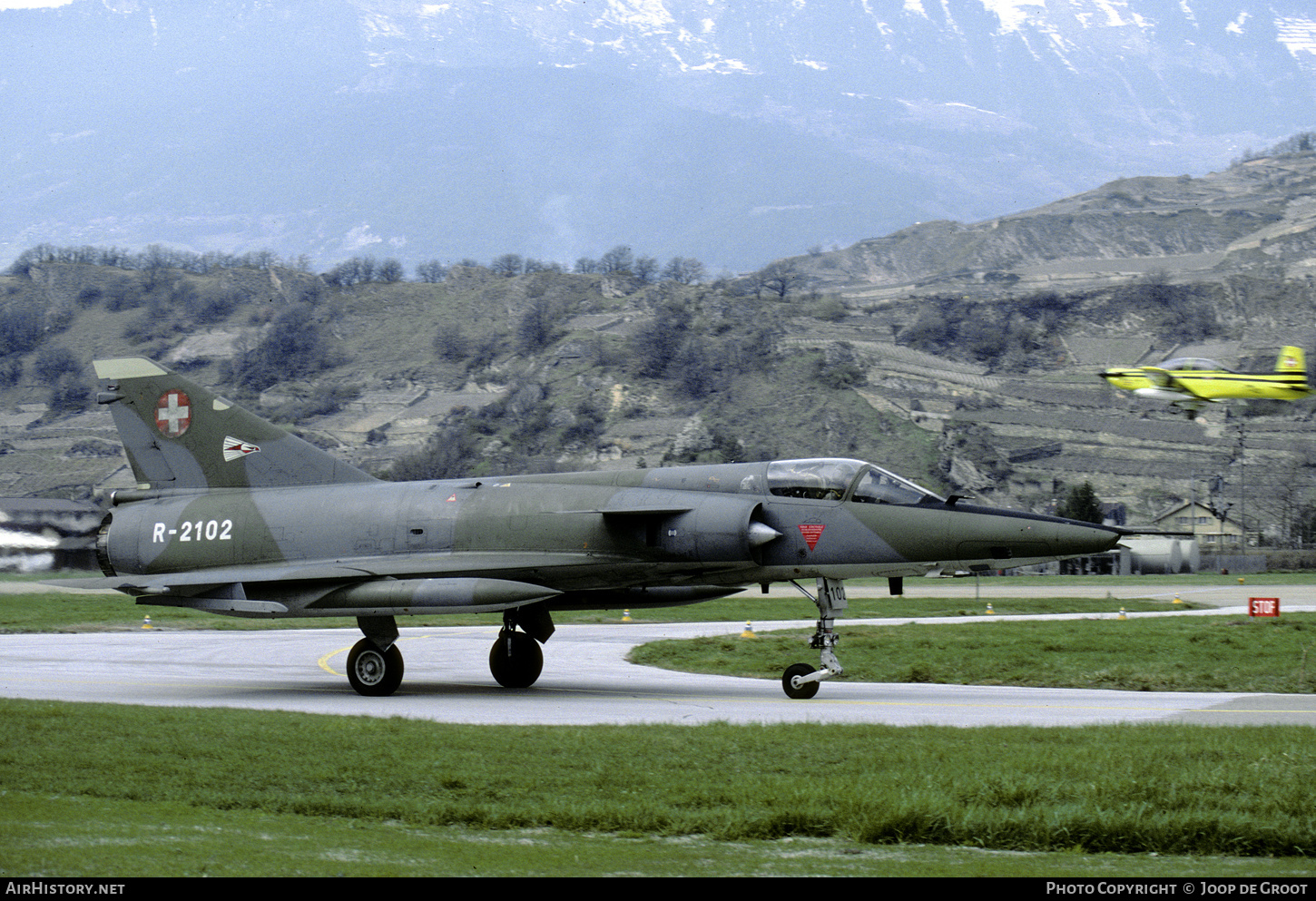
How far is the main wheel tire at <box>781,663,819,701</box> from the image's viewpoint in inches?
662

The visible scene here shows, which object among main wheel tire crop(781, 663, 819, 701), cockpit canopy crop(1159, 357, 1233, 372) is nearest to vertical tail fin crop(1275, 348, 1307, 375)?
cockpit canopy crop(1159, 357, 1233, 372)

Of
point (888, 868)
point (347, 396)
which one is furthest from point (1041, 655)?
point (347, 396)

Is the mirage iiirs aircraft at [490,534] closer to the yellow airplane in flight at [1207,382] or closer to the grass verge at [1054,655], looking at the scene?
the grass verge at [1054,655]

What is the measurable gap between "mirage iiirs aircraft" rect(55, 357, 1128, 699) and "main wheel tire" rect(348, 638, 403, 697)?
0.03m

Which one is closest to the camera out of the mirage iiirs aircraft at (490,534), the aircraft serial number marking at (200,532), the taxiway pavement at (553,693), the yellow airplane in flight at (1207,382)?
the taxiway pavement at (553,693)

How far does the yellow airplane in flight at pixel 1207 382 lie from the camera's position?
226ft

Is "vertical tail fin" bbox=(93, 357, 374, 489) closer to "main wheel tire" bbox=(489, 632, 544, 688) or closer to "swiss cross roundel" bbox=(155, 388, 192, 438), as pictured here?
"swiss cross roundel" bbox=(155, 388, 192, 438)

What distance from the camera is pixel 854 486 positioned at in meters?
17.2

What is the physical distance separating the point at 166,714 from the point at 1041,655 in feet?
47.8

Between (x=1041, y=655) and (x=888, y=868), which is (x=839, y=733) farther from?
(x=1041, y=655)

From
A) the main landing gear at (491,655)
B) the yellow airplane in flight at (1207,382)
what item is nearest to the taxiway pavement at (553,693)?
the main landing gear at (491,655)

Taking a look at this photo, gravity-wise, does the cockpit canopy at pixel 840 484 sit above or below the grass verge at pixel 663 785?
above

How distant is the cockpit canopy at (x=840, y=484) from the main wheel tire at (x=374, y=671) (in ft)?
Answer: 19.2

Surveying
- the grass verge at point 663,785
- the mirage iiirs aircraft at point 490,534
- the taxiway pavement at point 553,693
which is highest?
the mirage iiirs aircraft at point 490,534
